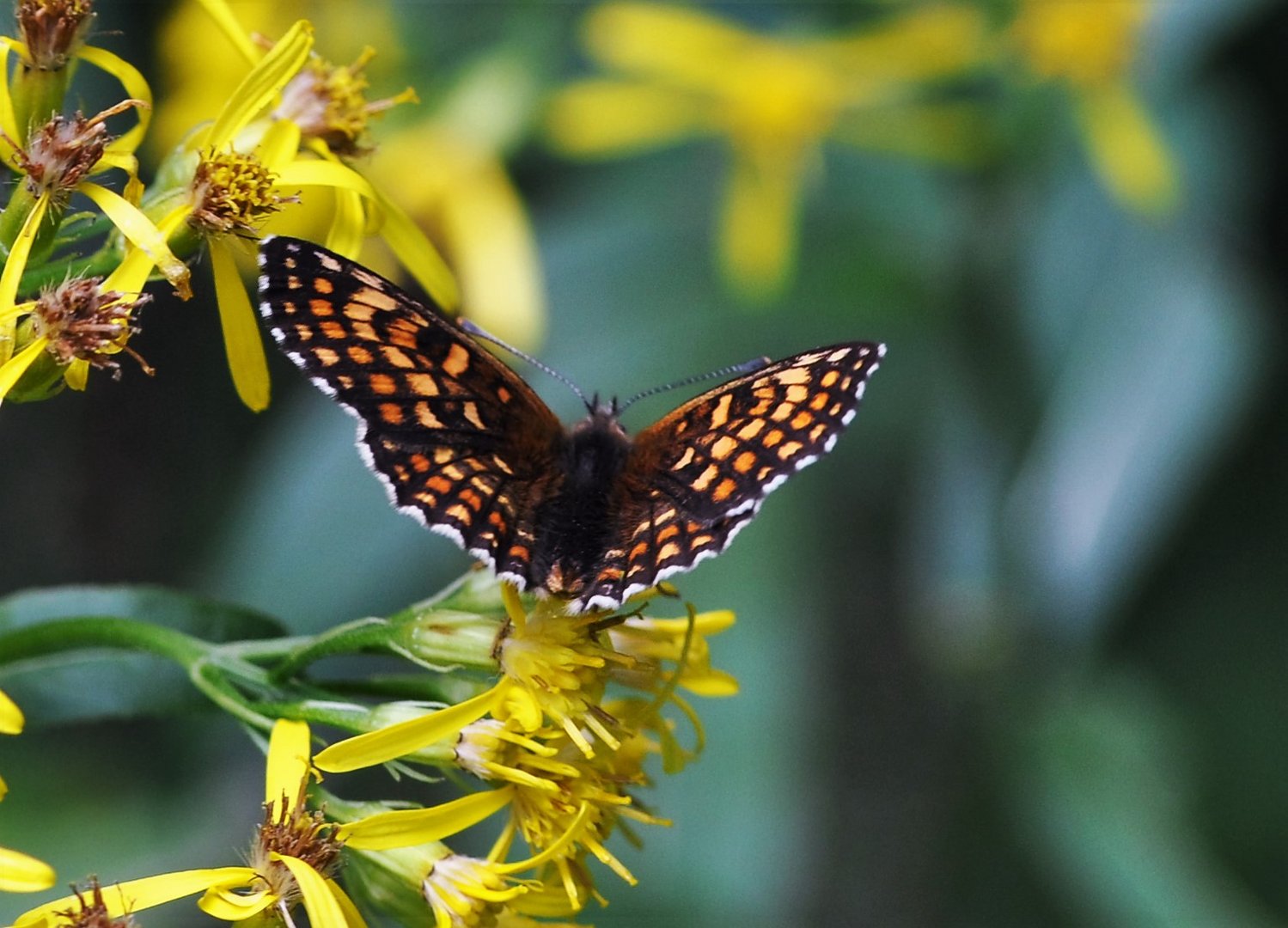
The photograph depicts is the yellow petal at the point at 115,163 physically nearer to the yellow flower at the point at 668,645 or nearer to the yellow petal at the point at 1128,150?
the yellow flower at the point at 668,645

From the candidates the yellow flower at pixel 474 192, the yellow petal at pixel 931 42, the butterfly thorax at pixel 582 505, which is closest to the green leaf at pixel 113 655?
the butterfly thorax at pixel 582 505

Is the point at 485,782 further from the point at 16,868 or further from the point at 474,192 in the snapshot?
the point at 474,192

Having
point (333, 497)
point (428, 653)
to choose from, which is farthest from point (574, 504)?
point (333, 497)

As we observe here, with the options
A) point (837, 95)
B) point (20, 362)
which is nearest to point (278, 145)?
point (20, 362)

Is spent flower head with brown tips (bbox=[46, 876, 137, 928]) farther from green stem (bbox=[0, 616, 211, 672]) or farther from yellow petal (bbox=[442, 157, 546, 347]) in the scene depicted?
yellow petal (bbox=[442, 157, 546, 347])

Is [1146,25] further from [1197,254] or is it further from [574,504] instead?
[574,504]
